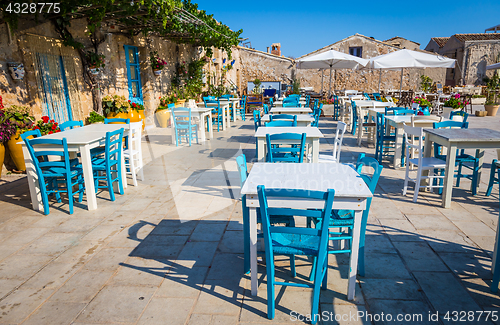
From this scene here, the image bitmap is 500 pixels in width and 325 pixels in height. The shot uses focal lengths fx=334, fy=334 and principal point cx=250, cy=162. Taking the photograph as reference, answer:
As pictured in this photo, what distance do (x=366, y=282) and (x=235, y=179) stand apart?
276 cm

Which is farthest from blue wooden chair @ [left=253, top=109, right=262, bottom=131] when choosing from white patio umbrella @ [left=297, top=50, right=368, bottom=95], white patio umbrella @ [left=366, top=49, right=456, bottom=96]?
white patio umbrella @ [left=297, top=50, right=368, bottom=95]

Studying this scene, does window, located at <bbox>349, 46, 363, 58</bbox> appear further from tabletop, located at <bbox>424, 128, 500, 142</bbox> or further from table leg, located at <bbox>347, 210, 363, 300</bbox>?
table leg, located at <bbox>347, 210, 363, 300</bbox>

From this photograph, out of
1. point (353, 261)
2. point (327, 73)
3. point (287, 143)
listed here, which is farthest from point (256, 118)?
point (327, 73)

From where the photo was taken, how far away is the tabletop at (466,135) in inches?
138

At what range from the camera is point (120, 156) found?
13.7ft

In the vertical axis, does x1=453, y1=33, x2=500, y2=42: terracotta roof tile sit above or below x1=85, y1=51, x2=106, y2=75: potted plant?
above

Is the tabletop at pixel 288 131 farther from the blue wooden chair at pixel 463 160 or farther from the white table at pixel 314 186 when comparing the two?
the blue wooden chair at pixel 463 160

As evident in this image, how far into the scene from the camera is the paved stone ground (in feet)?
Result: 6.85

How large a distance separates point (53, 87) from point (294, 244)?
6.22 meters

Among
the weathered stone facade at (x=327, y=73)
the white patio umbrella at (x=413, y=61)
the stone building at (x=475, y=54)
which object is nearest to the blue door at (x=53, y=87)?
the white patio umbrella at (x=413, y=61)

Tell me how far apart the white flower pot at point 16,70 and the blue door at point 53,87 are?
566 millimetres

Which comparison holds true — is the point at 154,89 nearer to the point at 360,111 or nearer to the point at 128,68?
the point at 128,68

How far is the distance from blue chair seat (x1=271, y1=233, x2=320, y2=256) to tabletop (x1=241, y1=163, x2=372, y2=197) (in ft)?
1.06

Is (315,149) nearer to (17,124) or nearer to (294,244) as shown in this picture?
(294,244)
